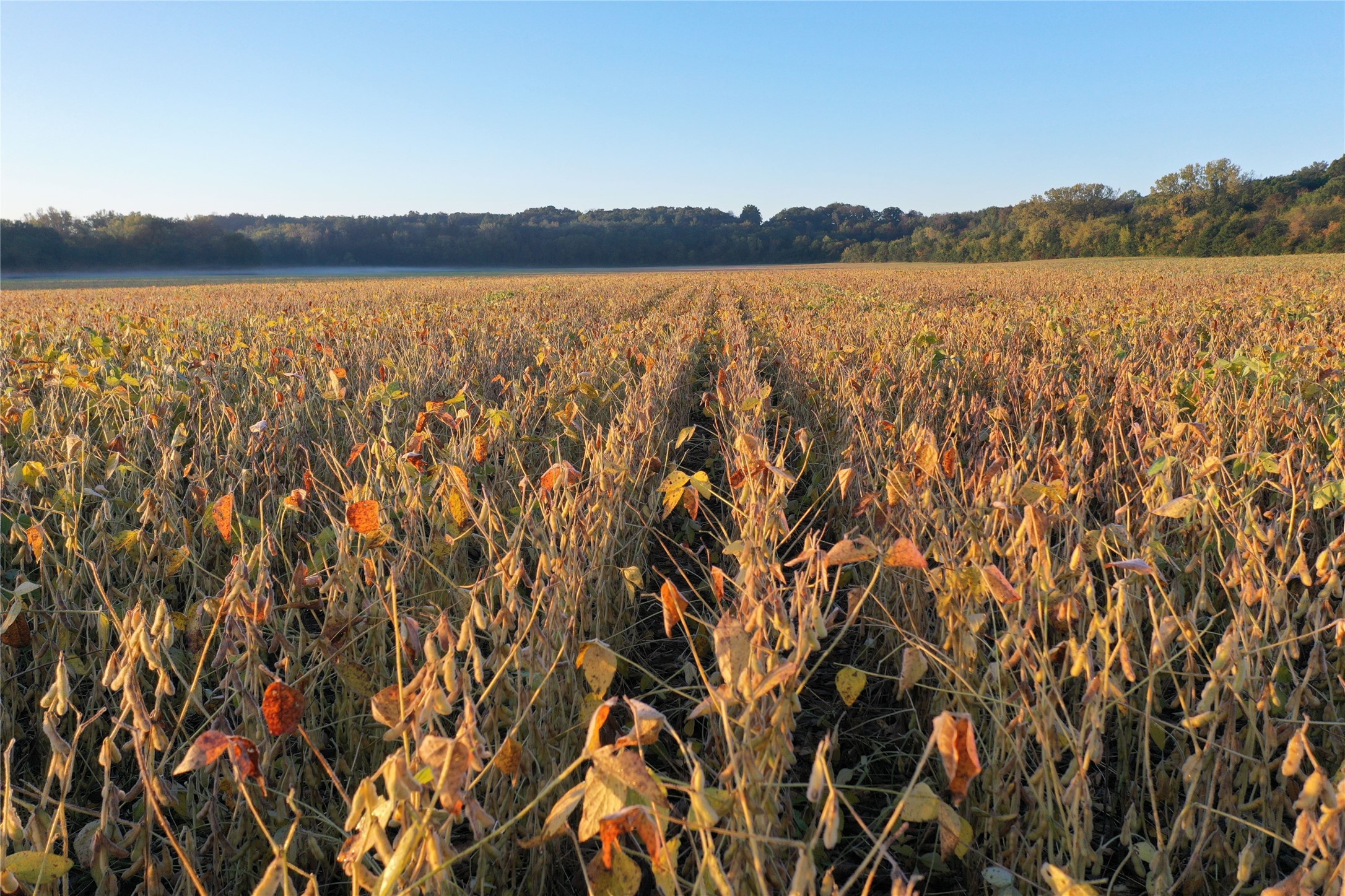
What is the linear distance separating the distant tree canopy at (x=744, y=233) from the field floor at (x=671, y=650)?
193ft

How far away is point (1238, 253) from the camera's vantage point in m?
49.8

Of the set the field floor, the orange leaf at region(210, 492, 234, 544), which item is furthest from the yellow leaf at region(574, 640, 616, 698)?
the orange leaf at region(210, 492, 234, 544)

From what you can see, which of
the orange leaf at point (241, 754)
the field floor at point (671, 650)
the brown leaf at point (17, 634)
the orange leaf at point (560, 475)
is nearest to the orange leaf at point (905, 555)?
the field floor at point (671, 650)

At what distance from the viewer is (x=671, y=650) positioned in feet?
6.95

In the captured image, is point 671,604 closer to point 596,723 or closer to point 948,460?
point 596,723

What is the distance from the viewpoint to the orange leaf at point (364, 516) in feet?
4.08

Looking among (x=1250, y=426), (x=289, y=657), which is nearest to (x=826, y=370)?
(x=1250, y=426)

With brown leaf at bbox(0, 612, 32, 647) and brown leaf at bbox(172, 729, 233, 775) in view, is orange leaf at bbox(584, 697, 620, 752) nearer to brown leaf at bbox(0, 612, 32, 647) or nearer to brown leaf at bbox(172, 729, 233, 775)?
brown leaf at bbox(172, 729, 233, 775)

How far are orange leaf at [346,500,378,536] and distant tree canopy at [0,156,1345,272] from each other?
60.3 metres

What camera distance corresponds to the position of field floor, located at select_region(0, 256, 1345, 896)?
85 centimetres

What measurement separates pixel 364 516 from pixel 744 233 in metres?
84.6

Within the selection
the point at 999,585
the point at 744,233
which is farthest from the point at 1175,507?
the point at 744,233

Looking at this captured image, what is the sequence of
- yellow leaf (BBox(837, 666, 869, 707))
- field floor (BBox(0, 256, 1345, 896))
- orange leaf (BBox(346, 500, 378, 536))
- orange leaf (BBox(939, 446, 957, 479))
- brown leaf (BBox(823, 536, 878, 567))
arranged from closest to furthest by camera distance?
1. field floor (BBox(0, 256, 1345, 896))
2. brown leaf (BBox(823, 536, 878, 567))
3. yellow leaf (BBox(837, 666, 869, 707))
4. orange leaf (BBox(346, 500, 378, 536))
5. orange leaf (BBox(939, 446, 957, 479))

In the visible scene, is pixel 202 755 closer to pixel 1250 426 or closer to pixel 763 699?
pixel 763 699
